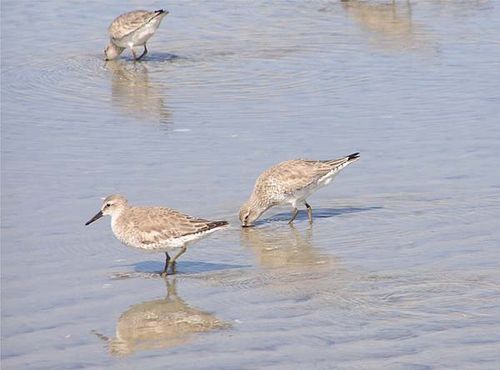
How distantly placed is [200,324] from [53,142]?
17.5 feet

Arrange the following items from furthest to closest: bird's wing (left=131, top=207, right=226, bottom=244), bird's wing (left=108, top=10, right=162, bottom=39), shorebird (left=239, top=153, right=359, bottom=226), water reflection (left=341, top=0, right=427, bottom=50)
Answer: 1. water reflection (left=341, top=0, right=427, bottom=50)
2. bird's wing (left=108, top=10, right=162, bottom=39)
3. shorebird (left=239, top=153, right=359, bottom=226)
4. bird's wing (left=131, top=207, right=226, bottom=244)

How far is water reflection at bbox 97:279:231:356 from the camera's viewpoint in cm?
838

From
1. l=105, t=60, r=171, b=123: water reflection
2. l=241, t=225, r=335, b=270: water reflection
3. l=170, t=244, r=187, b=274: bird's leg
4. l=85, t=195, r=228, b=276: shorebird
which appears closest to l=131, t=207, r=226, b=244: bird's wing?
l=85, t=195, r=228, b=276: shorebird

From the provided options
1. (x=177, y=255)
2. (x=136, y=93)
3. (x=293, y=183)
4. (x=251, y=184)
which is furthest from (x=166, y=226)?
(x=136, y=93)

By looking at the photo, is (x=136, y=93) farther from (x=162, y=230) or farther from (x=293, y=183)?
(x=162, y=230)

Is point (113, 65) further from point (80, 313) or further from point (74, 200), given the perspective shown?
point (80, 313)

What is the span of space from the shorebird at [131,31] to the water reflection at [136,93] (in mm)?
208

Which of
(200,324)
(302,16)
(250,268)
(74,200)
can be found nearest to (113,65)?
(302,16)

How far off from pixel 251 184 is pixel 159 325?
137 inches

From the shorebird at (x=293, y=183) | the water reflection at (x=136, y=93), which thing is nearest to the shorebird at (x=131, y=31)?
the water reflection at (x=136, y=93)

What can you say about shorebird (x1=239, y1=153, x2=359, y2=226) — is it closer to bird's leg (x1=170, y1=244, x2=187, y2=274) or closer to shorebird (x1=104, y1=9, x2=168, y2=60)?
bird's leg (x1=170, y1=244, x2=187, y2=274)

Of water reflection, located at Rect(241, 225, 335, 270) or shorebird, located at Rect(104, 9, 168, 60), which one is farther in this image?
shorebird, located at Rect(104, 9, 168, 60)

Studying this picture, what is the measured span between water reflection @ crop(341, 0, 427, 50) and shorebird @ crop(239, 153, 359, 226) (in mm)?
6961

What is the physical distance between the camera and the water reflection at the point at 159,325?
8.38 m
